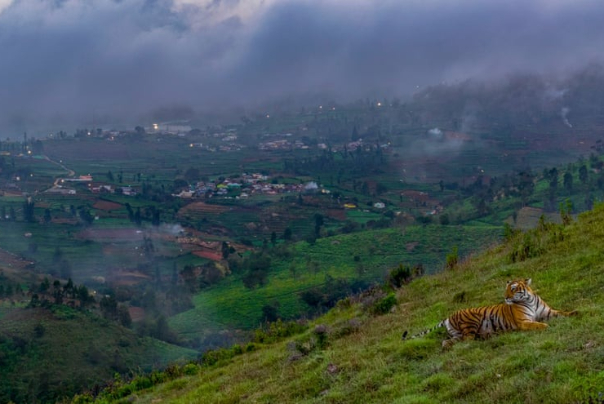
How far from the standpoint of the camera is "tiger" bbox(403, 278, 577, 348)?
8094mm

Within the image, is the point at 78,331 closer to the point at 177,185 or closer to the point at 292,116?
the point at 177,185

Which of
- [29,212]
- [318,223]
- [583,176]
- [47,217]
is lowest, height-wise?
[318,223]

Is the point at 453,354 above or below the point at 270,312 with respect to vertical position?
above

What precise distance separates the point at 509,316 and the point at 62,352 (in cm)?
2999

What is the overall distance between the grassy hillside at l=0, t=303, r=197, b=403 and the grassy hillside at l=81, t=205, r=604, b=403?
16549 millimetres

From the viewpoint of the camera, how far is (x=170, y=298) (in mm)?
52281

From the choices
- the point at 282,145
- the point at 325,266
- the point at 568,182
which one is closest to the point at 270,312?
the point at 325,266

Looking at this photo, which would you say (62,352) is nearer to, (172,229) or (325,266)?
(325,266)

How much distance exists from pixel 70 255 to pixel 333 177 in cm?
5238

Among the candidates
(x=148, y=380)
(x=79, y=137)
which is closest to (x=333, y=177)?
(x=79, y=137)

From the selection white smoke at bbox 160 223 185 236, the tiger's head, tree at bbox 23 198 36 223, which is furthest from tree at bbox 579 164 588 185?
tree at bbox 23 198 36 223

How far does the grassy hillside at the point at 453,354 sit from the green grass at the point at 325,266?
30.1 metres

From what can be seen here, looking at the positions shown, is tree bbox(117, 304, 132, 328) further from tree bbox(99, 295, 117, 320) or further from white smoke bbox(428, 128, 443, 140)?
white smoke bbox(428, 128, 443, 140)

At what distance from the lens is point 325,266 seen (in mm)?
56406
